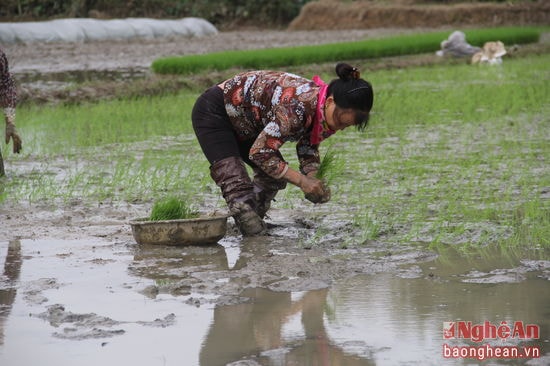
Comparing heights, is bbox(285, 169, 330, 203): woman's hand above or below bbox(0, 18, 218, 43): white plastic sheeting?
above

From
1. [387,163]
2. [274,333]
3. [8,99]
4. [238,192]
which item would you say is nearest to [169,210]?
[238,192]

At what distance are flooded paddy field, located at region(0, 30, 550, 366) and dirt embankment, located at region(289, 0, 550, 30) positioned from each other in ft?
60.8

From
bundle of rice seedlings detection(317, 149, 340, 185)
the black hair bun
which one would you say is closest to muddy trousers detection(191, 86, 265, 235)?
bundle of rice seedlings detection(317, 149, 340, 185)

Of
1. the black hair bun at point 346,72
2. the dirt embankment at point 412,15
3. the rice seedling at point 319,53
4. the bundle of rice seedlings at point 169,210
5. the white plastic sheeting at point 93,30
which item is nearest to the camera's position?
the black hair bun at point 346,72

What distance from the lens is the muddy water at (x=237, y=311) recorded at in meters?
3.22

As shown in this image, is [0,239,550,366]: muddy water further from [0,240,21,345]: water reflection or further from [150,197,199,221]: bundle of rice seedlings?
[150,197,199,221]: bundle of rice seedlings

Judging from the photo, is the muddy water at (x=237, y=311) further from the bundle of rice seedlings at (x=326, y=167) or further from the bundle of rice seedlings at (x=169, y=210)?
the bundle of rice seedlings at (x=326, y=167)

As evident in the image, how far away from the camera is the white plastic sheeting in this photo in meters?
20.7

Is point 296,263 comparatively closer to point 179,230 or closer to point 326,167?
point 179,230

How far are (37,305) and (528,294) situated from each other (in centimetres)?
194

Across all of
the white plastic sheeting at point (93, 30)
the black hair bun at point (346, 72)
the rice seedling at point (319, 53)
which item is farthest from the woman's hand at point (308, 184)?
the white plastic sheeting at point (93, 30)

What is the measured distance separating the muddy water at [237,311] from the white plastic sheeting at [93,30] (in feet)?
54.9

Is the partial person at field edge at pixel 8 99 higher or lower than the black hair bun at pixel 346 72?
lower

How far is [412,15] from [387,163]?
67.7 feet
